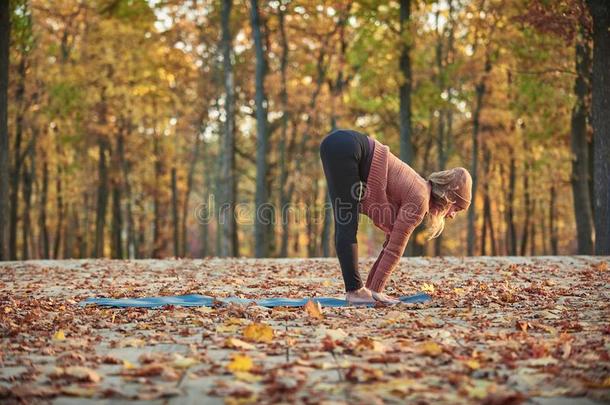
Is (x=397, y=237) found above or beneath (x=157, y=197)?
beneath

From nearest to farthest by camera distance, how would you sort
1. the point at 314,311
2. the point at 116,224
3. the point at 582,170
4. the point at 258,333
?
the point at 258,333, the point at 314,311, the point at 582,170, the point at 116,224

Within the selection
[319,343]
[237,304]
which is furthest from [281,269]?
[319,343]

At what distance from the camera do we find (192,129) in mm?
30547

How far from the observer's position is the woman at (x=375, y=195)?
6672mm

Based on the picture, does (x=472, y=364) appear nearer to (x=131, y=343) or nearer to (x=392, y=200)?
(x=131, y=343)

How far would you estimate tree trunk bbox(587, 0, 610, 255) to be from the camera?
1401 centimetres

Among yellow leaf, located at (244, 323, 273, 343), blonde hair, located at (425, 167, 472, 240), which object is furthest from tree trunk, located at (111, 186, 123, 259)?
yellow leaf, located at (244, 323, 273, 343)

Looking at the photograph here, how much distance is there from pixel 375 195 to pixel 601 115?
9.22 meters

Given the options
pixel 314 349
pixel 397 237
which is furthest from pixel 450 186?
pixel 314 349

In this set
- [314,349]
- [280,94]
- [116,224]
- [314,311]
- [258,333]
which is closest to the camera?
[314,349]

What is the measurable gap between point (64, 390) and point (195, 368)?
2.47 feet

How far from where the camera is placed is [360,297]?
685 cm

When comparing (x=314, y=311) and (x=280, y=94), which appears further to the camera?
(x=280, y=94)

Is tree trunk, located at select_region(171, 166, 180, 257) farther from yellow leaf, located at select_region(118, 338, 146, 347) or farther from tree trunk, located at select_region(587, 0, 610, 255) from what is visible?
yellow leaf, located at select_region(118, 338, 146, 347)
